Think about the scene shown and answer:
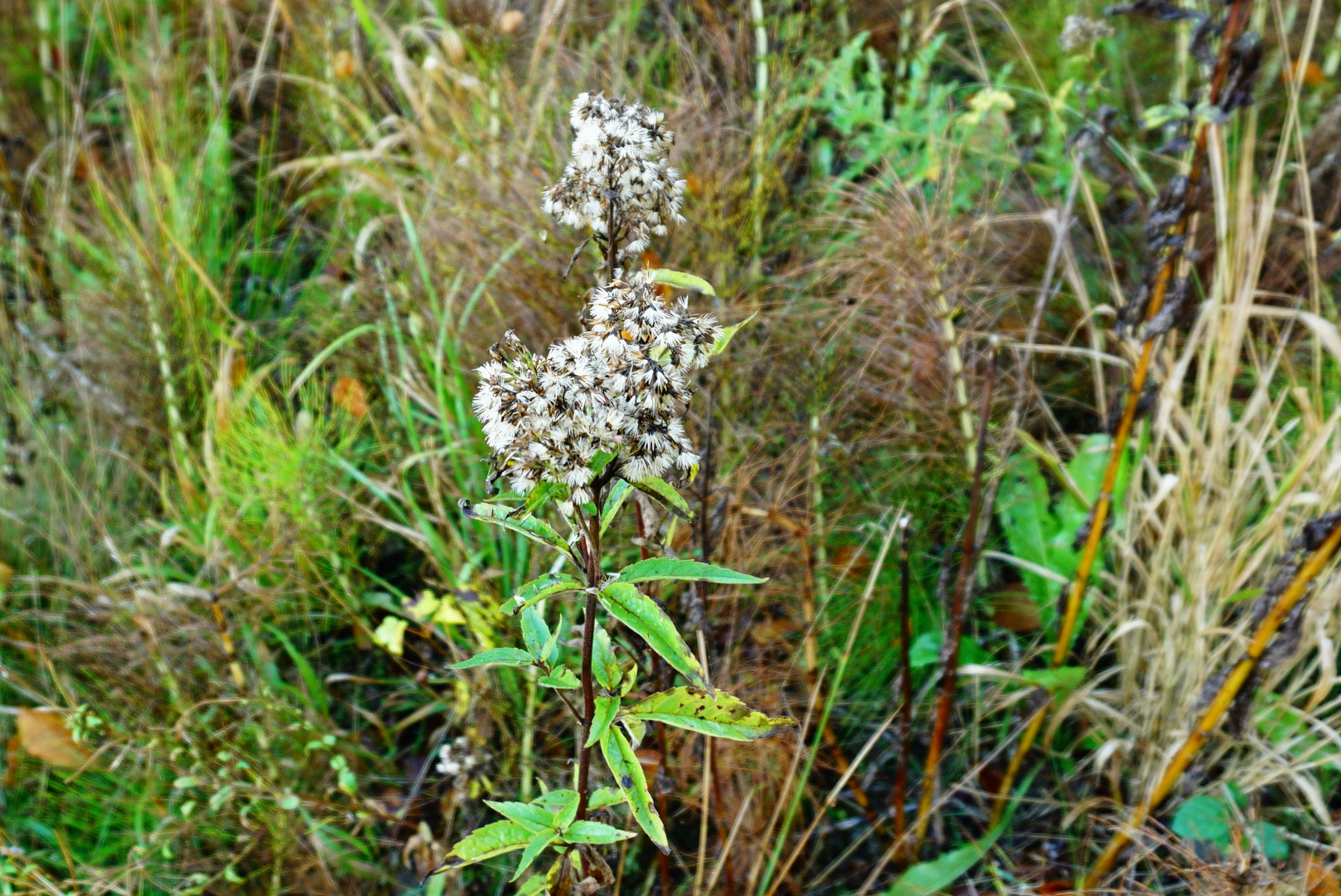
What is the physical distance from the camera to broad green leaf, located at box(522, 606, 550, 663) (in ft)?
3.74

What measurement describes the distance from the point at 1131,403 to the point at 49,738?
2.36m

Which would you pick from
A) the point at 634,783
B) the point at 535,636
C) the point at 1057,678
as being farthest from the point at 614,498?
the point at 1057,678

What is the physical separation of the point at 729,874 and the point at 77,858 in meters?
1.44

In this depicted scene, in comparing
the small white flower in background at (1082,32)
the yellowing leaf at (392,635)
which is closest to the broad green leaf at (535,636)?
the yellowing leaf at (392,635)

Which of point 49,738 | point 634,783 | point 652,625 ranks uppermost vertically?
point 652,625

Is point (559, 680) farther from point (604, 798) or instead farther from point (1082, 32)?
point (1082, 32)

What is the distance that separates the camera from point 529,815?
4.04 ft

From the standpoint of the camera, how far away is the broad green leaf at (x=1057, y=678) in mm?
1786

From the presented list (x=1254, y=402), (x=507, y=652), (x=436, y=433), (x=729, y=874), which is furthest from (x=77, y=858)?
(x=1254, y=402)

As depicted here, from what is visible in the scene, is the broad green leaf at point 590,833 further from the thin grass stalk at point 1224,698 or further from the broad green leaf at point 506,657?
the thin grass stalk at point 1224,698

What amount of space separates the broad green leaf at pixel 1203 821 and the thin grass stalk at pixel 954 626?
43 cm

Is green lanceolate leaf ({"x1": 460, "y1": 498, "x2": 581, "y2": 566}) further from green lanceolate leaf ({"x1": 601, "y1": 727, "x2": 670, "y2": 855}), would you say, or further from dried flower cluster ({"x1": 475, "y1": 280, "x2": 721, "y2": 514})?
green lanceolate leaf ({"x1": 601, "y1": 727, "x2": 670, "y2": 855})

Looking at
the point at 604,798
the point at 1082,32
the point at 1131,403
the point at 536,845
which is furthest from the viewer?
the point at 1082,32

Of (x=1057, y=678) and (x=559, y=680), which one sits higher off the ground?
(x=559, y=680)
